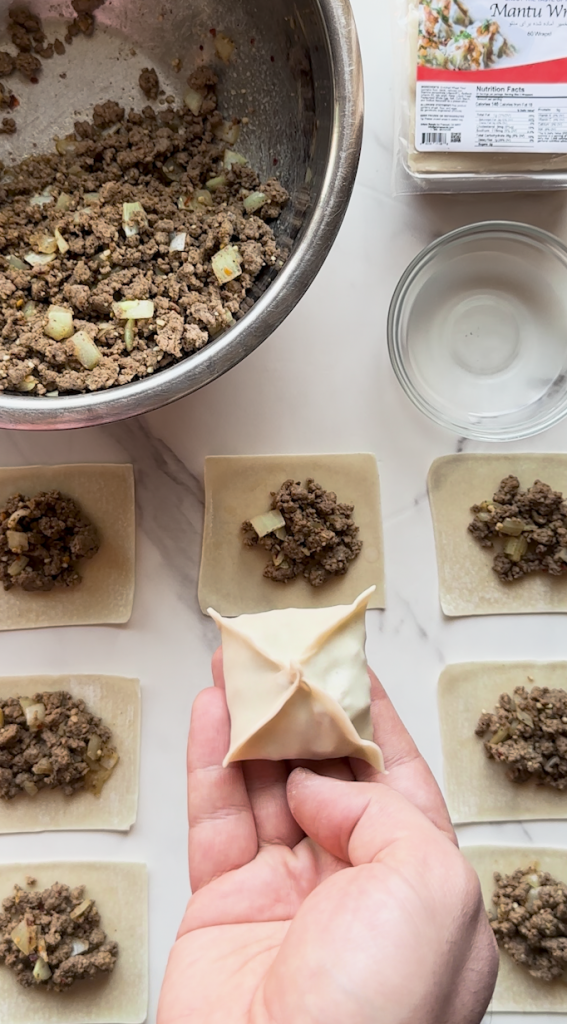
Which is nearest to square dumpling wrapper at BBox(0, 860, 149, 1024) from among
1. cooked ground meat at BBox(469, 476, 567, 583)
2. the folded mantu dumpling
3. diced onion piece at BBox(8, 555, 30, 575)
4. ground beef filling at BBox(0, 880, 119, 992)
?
ground beef filling at BBox(0, 880, 119, 992)

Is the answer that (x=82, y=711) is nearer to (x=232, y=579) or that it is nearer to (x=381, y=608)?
(x=232, y=579)

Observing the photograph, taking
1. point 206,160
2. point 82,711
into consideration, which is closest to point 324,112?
point 206,160

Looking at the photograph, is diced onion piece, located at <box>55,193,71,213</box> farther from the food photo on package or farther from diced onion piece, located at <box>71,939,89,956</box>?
diced onion piece, located at <box>71,939,89,956</box>

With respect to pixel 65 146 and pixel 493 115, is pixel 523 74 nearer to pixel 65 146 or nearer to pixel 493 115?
pixel 493 115

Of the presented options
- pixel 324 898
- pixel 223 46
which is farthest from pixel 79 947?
pixel 223 46

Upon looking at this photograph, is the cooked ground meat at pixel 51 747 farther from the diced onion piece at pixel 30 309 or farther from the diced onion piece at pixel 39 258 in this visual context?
the diced onion piece at pixel 39 258

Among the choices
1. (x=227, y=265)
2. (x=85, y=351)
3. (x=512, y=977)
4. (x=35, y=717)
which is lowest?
(x=512, y=977)
